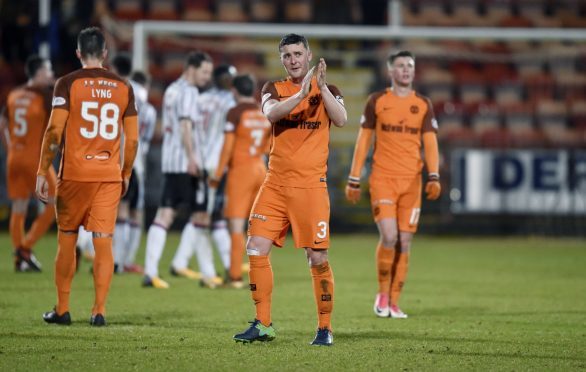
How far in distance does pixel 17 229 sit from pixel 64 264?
4687mm

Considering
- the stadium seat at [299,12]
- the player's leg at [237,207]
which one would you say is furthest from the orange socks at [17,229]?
the stadium seat at [299,12]

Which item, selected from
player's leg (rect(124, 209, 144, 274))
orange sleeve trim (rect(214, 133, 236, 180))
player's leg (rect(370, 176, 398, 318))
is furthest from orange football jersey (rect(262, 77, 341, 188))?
player's leg (rect(124, 209, 144, 274))

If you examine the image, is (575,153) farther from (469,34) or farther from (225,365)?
(225,365)

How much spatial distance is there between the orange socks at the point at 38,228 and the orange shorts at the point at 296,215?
5.51 m

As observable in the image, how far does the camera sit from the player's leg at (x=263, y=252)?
6941 millimetres

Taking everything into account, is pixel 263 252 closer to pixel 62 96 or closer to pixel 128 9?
pixel 62 96

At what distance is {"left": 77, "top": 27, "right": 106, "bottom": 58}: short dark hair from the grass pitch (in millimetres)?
1906

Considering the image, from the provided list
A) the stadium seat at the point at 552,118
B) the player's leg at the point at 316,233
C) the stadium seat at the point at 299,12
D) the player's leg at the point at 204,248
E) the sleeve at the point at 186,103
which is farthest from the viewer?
the stadium seat at the point at 299,12

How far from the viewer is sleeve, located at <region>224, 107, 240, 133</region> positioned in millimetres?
10633

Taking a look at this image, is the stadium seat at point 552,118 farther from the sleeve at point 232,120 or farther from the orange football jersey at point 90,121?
the orange football jersey at point 90,121

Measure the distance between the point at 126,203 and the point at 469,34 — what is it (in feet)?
21.6

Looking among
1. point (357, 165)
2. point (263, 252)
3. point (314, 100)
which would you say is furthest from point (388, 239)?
point (314, 100)

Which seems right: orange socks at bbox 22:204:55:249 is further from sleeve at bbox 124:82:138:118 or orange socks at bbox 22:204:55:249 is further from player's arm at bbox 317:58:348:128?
player's arm at bbox 317:58:348:128

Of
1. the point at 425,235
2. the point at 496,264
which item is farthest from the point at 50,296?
the point at 425,235
